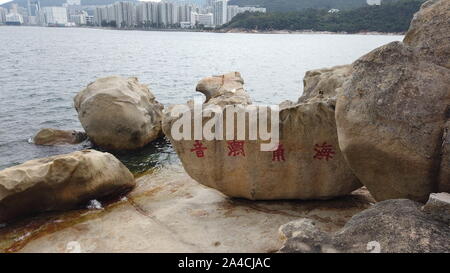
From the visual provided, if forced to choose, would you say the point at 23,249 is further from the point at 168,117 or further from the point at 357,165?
the point at 357,165

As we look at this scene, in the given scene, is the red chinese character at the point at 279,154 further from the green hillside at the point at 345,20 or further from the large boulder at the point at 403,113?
the green hillside at the point at 345,20

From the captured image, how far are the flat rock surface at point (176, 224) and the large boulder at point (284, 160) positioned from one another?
40 centimetres

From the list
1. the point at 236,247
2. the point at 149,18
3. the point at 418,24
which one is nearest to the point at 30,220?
the point at 236,247

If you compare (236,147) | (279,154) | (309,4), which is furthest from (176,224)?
(309,4)

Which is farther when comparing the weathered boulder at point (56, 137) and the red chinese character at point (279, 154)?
the weathered boulder at point (56, 137)

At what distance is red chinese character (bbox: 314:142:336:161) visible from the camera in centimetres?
796

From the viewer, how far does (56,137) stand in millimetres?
17141

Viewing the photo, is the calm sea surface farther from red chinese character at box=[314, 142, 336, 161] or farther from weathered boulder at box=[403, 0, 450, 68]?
weathered boulder at box=[403, 0, 450, 68]

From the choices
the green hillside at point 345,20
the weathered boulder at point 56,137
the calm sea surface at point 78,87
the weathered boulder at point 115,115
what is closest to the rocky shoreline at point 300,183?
the weathered boulder at point 115,115

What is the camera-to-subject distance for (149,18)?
188 meters

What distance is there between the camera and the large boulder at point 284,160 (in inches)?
311
